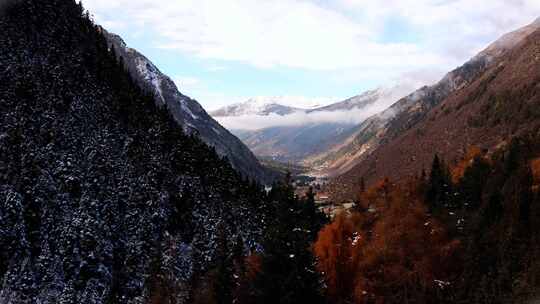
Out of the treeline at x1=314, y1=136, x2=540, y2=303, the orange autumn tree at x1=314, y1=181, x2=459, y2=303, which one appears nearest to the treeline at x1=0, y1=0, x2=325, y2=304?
the orange autumn tree at x1=314, y1=181, x2=459, y2=303

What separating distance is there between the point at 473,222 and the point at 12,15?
98.3 metres

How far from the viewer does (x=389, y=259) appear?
10156 cm

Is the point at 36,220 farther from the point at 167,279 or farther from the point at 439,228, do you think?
the point at 439,228

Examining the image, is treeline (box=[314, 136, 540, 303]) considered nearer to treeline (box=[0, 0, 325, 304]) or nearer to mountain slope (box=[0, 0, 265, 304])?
treeline (box=[0, 0, 325, 304])

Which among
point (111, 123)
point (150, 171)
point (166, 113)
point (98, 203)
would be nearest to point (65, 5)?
point (166, 113)

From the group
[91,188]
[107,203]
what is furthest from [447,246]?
[91,188]

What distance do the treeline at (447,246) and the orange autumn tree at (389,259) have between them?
0.17 m

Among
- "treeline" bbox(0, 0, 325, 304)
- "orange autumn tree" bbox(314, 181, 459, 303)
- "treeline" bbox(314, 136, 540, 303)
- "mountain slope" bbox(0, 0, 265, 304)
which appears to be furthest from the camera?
"orange autumn tree" bbox(314, 181, 459, 303)

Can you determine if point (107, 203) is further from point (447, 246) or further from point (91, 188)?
point (447, 246)

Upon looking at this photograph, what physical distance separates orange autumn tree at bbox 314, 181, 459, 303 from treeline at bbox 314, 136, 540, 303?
173 mm

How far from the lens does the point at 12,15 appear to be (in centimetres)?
10794

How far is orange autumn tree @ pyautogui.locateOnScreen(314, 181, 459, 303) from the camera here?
8938cm

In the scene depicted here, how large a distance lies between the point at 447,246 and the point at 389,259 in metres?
10.9

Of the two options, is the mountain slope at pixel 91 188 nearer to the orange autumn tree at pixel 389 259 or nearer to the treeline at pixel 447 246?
the orange autumn tree at pixel 389 259
